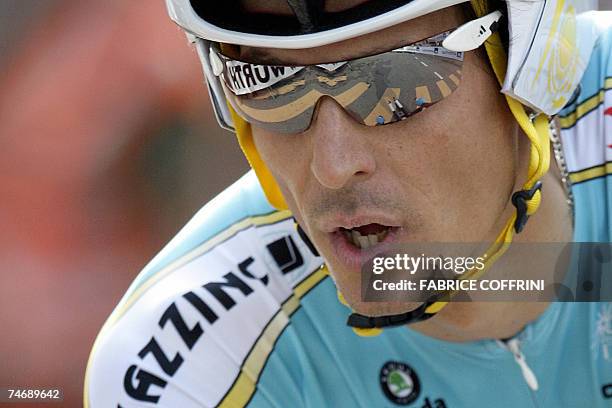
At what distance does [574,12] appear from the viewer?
2.17m

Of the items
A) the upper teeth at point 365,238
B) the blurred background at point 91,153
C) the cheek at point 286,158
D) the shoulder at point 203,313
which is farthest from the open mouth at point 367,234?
the blurred background at point 91,153

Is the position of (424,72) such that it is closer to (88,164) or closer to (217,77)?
(217,77)

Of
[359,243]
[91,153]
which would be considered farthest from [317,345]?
[91,153]

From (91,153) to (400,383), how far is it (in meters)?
1.79

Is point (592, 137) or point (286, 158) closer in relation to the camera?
point (286, 158)

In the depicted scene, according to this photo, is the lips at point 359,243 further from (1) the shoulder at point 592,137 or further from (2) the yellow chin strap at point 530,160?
(1) the shoulder at point 592,137

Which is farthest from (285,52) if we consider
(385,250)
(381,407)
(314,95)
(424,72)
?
(381,407)

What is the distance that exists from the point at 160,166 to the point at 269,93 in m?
1.78

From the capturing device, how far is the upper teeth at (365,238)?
201cm

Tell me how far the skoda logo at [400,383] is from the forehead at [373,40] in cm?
79

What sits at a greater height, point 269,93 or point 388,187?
point 269,93

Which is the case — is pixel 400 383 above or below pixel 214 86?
below

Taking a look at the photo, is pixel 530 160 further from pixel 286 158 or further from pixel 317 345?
pixel 317 345

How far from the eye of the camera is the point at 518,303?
7.43ft
